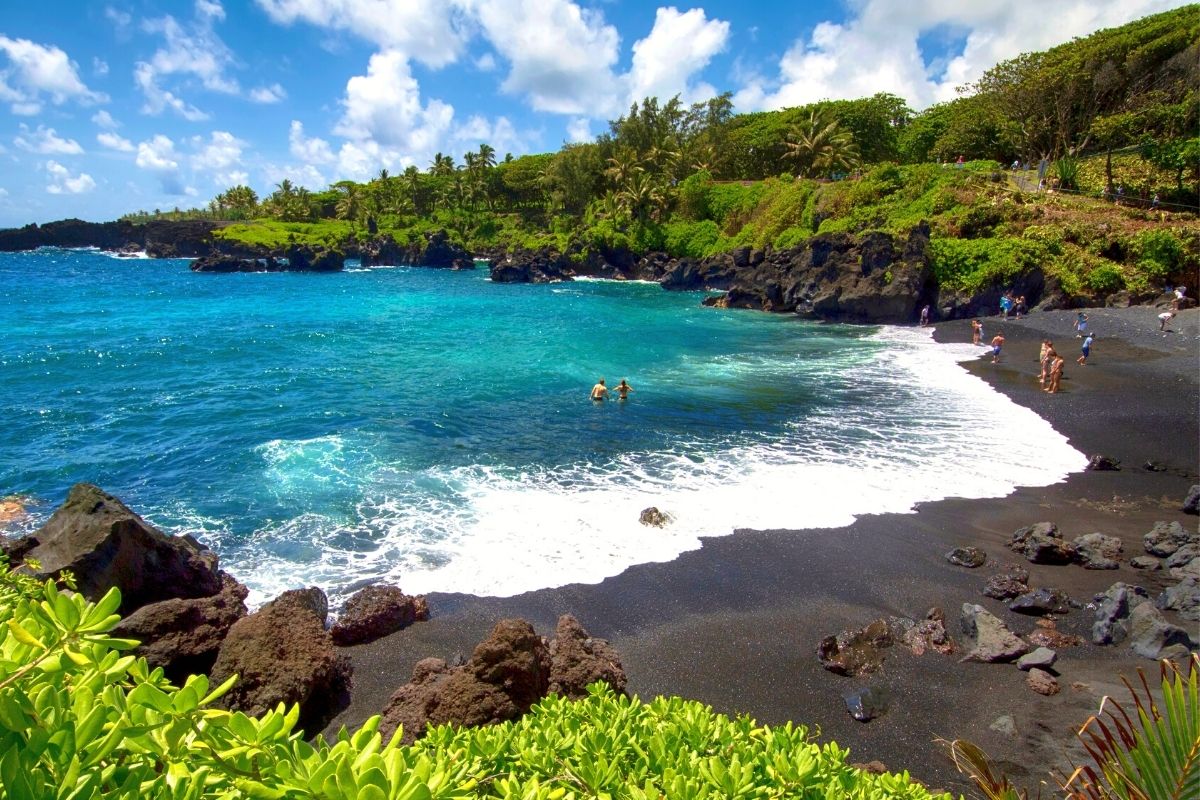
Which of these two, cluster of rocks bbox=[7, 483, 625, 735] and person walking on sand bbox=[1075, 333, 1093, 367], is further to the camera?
person walking on sand bbox=[1075, 333, 1093, 367]

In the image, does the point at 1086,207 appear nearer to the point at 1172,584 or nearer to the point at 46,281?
the point at 1172,584

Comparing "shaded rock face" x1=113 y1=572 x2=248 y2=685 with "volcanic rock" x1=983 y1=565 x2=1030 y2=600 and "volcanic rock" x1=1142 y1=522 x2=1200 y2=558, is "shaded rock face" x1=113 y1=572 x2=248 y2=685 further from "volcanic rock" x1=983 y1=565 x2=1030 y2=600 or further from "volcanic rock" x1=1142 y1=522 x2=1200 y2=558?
"volcanic rock" x1=1142 y1=522 x2=1200 y2=558

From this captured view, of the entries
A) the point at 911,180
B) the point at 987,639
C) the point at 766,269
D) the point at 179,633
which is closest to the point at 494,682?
the point at 179,633

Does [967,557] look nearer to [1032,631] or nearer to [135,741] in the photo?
[1032,631]

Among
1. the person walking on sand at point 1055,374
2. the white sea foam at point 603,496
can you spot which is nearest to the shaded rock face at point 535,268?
the white sea foam at point 603,496

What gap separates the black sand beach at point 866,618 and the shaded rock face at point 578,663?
651 millimetres

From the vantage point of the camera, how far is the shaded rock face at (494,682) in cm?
828

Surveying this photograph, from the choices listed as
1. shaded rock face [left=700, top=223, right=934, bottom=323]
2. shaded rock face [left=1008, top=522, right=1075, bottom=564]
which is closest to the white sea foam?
shaded rock face [left=1008, top=522, right=1075, bottom=564]

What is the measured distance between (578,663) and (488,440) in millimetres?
12564

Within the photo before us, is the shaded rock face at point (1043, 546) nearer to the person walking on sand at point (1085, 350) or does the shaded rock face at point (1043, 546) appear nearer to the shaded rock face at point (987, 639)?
the shaded rock face at point (987, 639)

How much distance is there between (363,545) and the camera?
14414mm

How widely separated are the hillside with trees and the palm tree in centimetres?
25

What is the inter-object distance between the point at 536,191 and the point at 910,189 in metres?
74.1

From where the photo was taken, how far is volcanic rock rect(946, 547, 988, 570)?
43.4ft
